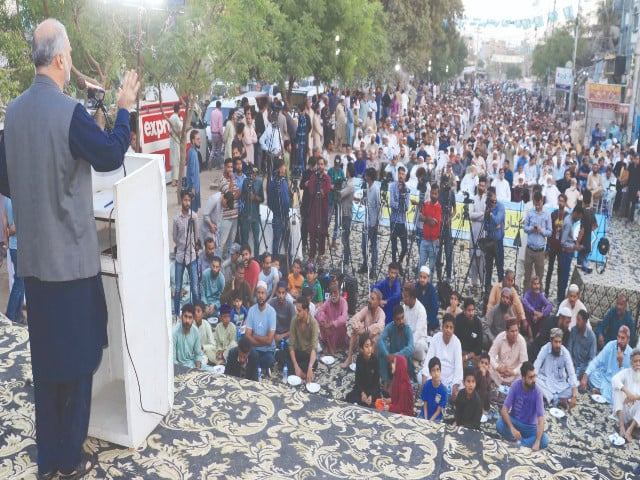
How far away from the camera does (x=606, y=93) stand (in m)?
24.9

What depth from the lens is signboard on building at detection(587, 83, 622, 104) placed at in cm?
2473

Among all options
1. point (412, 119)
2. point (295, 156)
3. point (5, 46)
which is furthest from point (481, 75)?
point (5, 46)

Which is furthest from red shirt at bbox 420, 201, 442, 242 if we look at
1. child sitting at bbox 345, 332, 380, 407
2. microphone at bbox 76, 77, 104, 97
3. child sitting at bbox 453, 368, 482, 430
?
microphone at bbox 76, 77, 104, 97

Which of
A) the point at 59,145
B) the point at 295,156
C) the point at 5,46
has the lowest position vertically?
the point at 295,156

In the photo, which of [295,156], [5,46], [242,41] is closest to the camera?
[5,46]

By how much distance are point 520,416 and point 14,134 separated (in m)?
4.57

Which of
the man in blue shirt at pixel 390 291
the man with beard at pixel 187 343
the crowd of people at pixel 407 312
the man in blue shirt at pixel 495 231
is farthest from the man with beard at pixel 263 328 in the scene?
the man in blue shirt at pixel 495 231

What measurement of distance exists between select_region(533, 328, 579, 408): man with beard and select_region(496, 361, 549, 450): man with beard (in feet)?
2.76

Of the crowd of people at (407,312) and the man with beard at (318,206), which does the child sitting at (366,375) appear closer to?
the crowd of people at (407,312)

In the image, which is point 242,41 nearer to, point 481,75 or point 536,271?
point 536,271

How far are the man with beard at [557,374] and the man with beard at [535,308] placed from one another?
114 centimetres

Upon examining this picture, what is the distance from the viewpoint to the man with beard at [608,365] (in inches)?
254

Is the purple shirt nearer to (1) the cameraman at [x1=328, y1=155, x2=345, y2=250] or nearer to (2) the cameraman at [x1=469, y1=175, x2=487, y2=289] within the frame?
(2) the cameraman at [x1=469, y1=175, x2=487, y2=289]

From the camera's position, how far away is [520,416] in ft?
17.8
